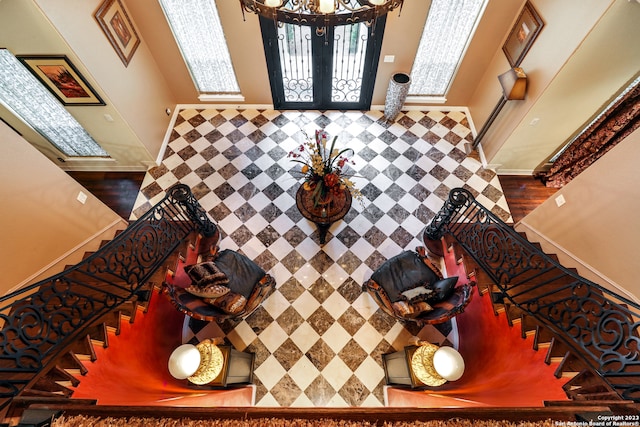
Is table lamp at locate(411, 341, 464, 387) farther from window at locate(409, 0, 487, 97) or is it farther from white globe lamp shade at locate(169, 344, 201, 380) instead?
window at locate(409, 0, 487, 97)

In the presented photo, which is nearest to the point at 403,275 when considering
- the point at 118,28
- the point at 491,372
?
the point at 491,372

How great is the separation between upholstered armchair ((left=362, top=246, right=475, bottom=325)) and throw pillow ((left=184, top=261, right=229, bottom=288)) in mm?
1718

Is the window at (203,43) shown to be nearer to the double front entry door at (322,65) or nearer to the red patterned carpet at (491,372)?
the double front entry door at (322,65)

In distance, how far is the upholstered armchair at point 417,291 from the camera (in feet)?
9.63

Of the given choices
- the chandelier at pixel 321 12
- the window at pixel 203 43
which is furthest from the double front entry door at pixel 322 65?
the chandelier at pixel 321 12

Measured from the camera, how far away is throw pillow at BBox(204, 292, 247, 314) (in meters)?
3.07

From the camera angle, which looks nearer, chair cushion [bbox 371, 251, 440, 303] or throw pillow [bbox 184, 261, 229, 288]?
throw pillow [bbox 184, 261, 229, 288]

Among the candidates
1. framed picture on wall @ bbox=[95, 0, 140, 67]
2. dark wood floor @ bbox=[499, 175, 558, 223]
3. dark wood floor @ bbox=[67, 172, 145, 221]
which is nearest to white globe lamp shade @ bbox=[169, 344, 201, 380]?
dark wood floor @ bbox=[67, 172, 145, 221]

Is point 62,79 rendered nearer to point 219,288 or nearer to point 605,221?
point 219,288

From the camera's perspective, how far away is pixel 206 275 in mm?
3096

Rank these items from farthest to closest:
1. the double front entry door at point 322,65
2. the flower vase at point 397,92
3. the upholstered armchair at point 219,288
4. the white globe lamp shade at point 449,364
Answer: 1. the flower vase at point 397,92
2. the double front entry door at point 322,65
3. the upholstered armchair at point 219,288
4. the white globe lamp shade at point 449,364

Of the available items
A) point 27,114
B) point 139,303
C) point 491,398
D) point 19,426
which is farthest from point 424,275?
point 27,114

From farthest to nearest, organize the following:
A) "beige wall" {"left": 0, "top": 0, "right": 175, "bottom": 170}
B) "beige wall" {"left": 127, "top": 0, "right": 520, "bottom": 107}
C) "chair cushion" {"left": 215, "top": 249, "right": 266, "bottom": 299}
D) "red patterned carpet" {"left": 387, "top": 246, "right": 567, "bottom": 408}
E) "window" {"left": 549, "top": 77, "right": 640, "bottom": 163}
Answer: "beige wall" {"left": 127, "top": 0, "right": 520, "bottom": 107} → "window" {"left": 549, "top": 77, "right": 640, "bottom": 163} → "chair cushion" {"left": 215, "top": 249, "right": 266, "bottom": 299} → "beige wall" {"left": 0, "top": 0, "right": 175, "bottom": 170} → "red patterned carpet" {"left": 387, "top": 246, "right": 567, "bottom": 408}

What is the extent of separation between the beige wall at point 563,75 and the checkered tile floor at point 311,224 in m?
0.65
